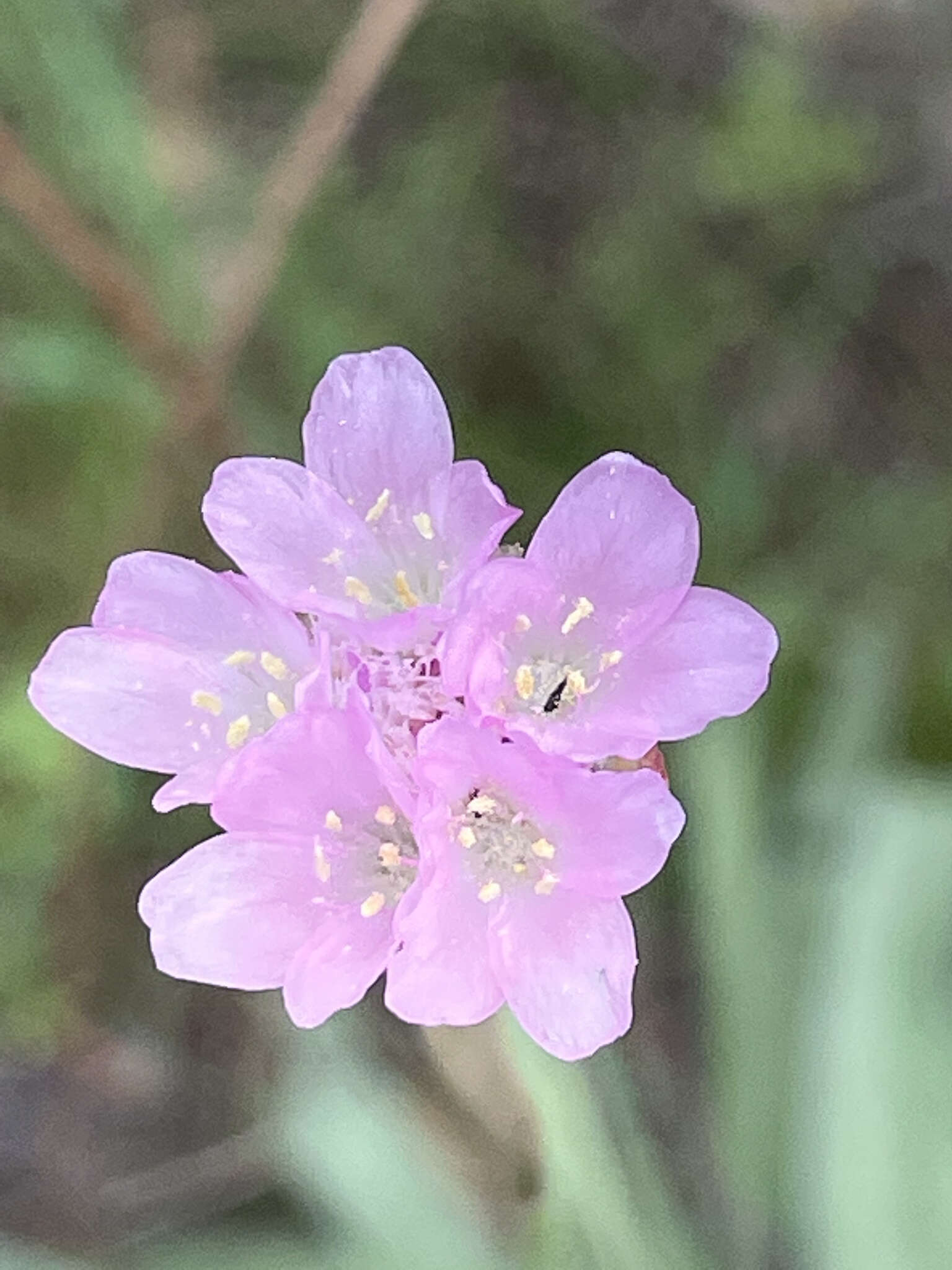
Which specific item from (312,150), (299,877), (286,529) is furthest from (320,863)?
(312,150)

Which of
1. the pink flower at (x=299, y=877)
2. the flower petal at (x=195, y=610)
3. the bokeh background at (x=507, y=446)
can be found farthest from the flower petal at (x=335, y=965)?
the bokeh background at (x=507, y=446)

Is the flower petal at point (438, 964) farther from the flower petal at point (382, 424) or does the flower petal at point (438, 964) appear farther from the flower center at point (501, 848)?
the flower petal at point (382, 424)

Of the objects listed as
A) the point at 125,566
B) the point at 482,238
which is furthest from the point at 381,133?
the point at 125,566

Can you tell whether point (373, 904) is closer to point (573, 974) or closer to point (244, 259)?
point (573, 974)

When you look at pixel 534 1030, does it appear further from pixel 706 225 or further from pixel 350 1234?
pixel 706 225

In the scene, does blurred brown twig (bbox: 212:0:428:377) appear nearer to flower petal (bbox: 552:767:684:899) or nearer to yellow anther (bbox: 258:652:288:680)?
yellow anther (bbox: 258:652:288:680)

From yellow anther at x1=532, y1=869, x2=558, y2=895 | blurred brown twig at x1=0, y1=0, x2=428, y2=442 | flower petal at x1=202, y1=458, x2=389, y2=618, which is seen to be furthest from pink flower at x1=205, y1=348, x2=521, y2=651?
blurred brown twig at x1=0, y1=0, x2=428, y2=442
